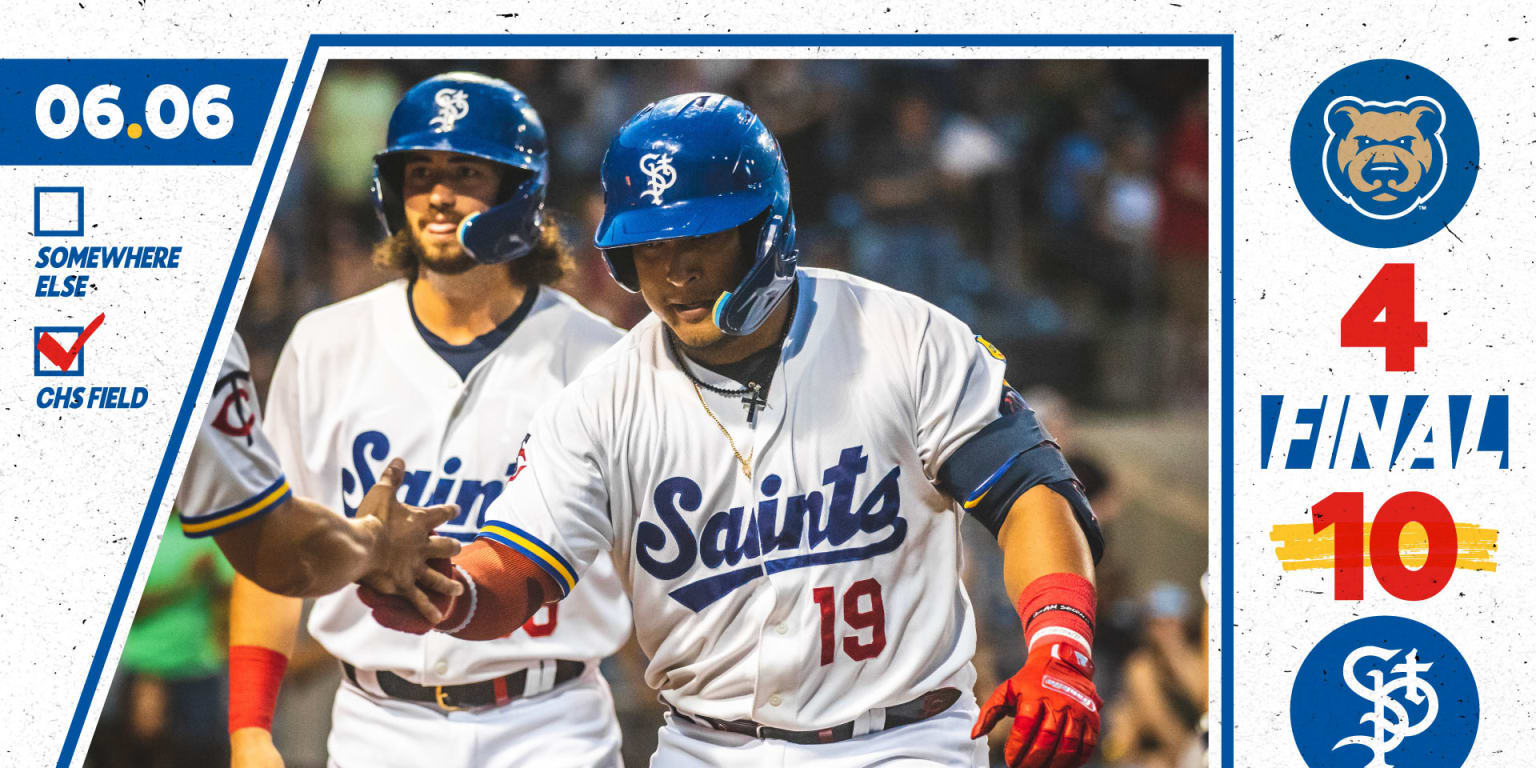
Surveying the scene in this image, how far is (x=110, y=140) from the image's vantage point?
142 inches

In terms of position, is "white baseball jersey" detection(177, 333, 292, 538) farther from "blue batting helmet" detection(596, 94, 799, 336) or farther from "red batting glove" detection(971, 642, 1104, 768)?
"red batting glove" detection(971, 642, 1104, 768)

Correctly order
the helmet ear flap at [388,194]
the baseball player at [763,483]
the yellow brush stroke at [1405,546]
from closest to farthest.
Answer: the baseball player at [763,483], the yellow brush stroke at [1405,546], the helmet ear flap at [388,194]

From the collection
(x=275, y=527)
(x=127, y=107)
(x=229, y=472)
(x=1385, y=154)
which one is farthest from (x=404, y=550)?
(x=1385, y=154)

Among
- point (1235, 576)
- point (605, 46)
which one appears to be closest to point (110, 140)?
point (605, 46)

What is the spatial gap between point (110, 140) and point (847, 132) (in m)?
2.09

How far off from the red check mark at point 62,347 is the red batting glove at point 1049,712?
2.29 meters

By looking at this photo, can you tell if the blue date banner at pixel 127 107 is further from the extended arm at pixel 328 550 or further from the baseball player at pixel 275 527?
the extended arm at pixel 328 550

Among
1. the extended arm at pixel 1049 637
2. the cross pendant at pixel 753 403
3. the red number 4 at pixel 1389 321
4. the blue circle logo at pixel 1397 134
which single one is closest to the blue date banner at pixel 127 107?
the cross pendant at pixel 753 403

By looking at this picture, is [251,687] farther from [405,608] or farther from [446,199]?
[446,199]

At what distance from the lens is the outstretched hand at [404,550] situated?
2.86m

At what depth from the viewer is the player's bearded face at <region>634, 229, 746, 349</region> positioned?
2994 mm

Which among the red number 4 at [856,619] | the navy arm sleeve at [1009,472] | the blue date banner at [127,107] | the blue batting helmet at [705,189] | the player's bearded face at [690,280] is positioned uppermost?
the blue date banner at [127,107]

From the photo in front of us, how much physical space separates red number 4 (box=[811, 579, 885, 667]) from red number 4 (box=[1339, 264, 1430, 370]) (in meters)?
1.32

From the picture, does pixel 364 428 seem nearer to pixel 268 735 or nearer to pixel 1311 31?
pixel 268 735
